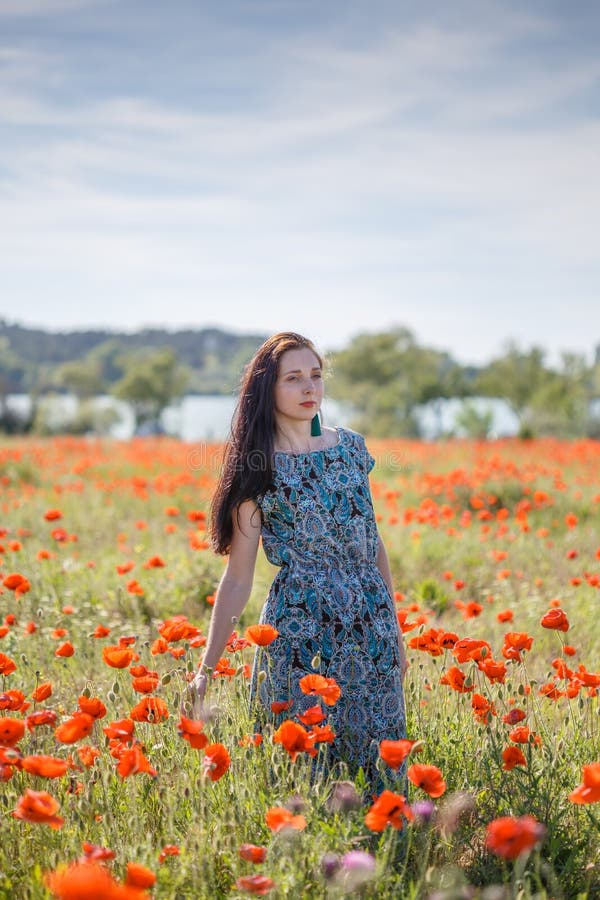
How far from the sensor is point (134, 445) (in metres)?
14.2

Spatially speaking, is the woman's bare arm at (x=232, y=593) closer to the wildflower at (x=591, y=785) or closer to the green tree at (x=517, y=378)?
the wildflower at (x=591, y=785)

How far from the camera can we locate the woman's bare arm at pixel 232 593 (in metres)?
2.48

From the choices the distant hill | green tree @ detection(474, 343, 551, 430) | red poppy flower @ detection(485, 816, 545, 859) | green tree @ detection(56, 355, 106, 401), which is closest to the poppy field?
red poppy flower @ detection(485, 816, 545, 859)

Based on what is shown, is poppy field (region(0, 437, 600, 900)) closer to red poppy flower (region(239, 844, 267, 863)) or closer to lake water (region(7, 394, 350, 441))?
red poppy flower (region(239, 844, 267, 863))

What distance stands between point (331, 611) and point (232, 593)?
0.34 metres

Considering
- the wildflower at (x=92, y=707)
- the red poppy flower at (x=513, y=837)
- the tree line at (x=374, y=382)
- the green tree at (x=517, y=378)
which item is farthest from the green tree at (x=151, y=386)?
the red poppy flower at (x=513, y=837)

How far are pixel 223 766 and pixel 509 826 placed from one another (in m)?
0.70

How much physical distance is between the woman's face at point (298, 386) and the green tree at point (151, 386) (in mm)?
58485

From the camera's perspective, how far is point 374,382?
44.5 meters

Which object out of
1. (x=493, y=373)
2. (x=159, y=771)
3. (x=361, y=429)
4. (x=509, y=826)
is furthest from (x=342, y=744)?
(x=493, y=373)

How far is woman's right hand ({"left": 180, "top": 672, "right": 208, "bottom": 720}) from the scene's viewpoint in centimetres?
224

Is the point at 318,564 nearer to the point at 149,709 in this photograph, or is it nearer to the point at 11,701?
the point at 149,709

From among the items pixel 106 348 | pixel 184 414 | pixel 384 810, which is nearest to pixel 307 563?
pixel 384 810

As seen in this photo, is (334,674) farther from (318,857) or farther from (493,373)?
(493,373)
